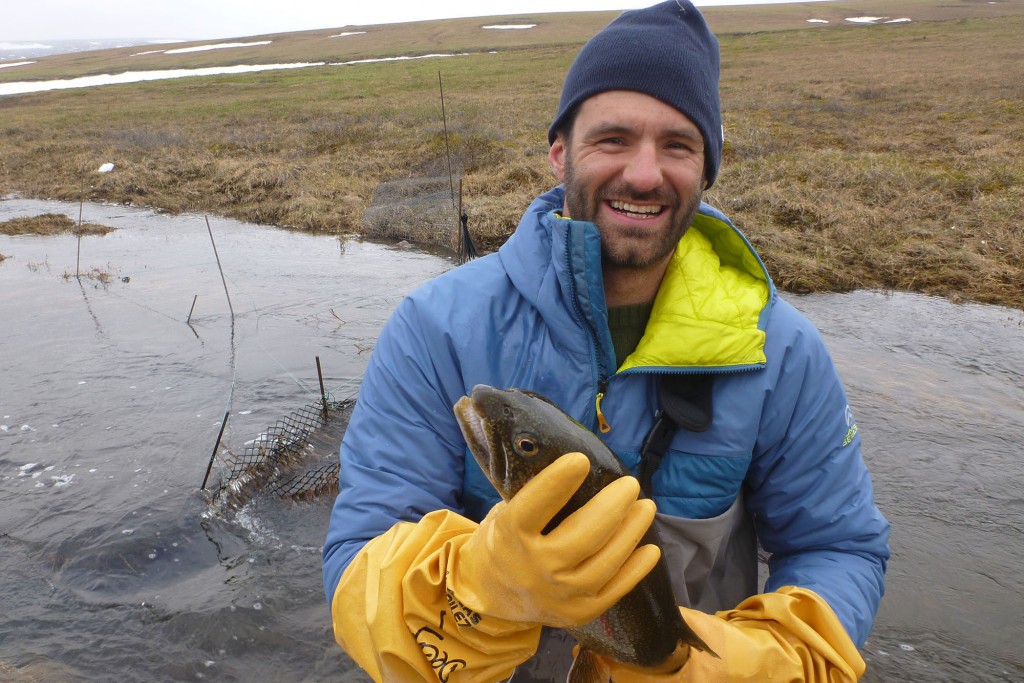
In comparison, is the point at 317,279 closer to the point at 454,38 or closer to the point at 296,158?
the point at 296,158

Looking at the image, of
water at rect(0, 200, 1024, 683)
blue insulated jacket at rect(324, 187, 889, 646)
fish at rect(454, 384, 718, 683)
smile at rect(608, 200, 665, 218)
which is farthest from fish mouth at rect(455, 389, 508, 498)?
water at rect(0, 200, 1024, 683)

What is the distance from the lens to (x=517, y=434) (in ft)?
6.22

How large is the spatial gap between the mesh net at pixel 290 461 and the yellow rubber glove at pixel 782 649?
158 inches

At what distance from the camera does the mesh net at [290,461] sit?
18.1 feet

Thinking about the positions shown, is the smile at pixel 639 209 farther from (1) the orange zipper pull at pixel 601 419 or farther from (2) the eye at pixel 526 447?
(2) the eye at pixel 526 447

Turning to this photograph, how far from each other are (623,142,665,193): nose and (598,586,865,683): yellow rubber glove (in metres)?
1.46

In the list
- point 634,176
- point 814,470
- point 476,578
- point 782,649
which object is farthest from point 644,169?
point 782,649

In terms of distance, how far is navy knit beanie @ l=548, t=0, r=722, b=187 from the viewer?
2.45 m

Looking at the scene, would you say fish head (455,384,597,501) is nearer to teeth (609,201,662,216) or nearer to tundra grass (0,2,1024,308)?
teeth (609,201,662,216)

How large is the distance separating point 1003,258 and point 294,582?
36.8ft

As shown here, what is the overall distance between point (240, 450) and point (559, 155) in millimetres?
4867

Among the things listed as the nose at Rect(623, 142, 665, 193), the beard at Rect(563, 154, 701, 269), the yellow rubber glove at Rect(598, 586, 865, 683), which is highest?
the nose at Rect(623, 142, 665, 193)

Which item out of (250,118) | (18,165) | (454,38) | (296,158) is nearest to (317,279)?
(296,158)

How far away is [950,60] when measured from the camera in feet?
123
